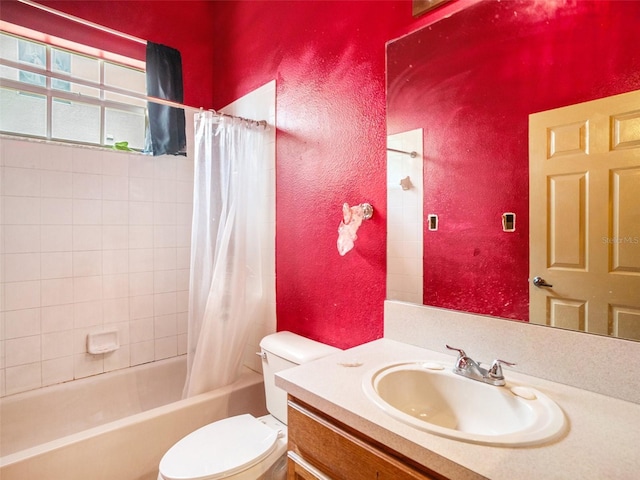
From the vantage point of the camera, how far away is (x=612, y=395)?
0.90 m

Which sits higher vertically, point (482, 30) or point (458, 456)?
point (482, 30)

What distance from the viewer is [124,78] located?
2312mm

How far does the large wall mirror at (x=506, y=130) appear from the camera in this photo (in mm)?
920

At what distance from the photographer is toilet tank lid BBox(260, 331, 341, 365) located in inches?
61.8

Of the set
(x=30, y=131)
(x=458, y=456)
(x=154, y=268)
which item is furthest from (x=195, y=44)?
(x=458, y=456)

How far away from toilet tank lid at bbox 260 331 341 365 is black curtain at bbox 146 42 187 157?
1.46m

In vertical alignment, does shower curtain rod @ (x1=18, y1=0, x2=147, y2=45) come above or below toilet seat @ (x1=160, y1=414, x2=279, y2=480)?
above

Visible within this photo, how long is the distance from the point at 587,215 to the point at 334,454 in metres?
0.94

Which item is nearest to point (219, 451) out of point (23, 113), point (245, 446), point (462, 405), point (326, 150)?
point (245, 446)

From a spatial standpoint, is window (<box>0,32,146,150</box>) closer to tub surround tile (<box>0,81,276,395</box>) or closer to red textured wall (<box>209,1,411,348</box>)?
tub surround tile (<box>0,81,276,395</box>)

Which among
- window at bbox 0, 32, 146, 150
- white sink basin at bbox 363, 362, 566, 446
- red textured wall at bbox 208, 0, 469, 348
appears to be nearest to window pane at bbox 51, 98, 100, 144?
window at bbox 0, 32, 146, 150

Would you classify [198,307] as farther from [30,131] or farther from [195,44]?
[195,44]

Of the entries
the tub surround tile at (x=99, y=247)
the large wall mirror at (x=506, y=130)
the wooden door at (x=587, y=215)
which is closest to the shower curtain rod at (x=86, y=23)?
the tub surround tile at (x=99, y=247)

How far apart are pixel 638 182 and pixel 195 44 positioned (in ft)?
8.68
